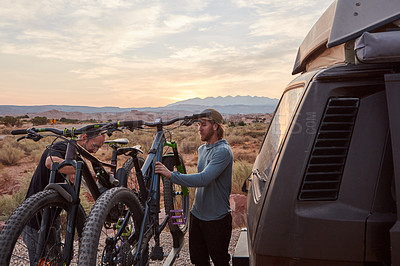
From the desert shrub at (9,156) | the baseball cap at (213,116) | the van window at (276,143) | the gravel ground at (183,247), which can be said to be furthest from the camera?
the desert shrub at (9,156)

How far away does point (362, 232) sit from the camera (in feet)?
5.99

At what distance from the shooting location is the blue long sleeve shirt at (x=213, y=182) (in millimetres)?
3418

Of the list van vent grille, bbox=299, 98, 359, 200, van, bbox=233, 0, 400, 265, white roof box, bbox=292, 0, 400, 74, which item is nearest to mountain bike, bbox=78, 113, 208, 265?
van, bbox=233, 0, 400, 265

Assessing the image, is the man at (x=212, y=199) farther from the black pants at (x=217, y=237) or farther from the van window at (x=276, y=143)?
the van window at (x=276, y=143)

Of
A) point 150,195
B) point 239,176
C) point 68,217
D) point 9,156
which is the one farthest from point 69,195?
point 9,156

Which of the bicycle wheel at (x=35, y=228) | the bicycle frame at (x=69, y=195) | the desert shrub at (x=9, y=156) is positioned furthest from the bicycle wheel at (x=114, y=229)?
the desert shrub at (x=9, y=156)

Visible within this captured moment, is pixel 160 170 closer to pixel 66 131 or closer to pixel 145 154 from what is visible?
pixel 66 131

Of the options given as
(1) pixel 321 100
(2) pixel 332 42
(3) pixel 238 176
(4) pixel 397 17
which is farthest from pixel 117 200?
(3) pixel 238 176

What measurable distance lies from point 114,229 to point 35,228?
0.60m

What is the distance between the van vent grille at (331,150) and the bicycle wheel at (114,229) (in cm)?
135

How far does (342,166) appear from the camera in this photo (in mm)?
1896

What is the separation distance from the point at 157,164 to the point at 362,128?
2054 millimetres

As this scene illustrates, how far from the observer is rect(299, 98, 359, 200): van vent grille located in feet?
6.23

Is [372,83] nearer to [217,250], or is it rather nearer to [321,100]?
[321,100]
